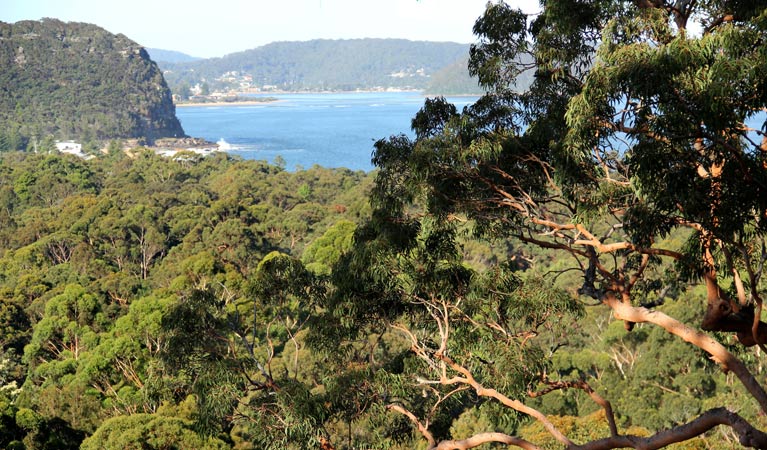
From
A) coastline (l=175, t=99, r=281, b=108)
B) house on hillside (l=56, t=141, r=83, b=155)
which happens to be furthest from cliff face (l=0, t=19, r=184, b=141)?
coastline (l=175, t=99, r=281, b=108)

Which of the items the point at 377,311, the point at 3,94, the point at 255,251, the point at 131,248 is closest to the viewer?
the point at 377,311

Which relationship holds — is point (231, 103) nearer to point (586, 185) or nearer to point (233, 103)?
point (233, 103)

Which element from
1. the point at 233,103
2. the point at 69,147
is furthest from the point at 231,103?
the point at 69,147

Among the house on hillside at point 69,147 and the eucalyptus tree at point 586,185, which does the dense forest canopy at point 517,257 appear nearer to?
the eucalyptus tree at point 586,185

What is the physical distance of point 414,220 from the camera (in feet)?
20.9

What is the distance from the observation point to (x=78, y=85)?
97250 mm

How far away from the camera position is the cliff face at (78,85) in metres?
89.2

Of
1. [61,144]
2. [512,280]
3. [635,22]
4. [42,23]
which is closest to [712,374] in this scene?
[512,280]

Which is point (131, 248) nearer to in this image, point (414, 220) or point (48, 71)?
point (414, 220)

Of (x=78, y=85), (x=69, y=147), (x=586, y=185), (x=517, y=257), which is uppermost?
(x=78, y=85)

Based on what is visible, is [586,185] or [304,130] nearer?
[586,185]

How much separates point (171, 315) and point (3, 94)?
9603 cm

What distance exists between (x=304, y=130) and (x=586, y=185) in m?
99.6

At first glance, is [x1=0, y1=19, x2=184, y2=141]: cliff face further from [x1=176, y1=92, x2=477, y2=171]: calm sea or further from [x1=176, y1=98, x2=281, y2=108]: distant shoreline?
[x1=176, y1=98, x2=281, y2=108]: distant shoreline
